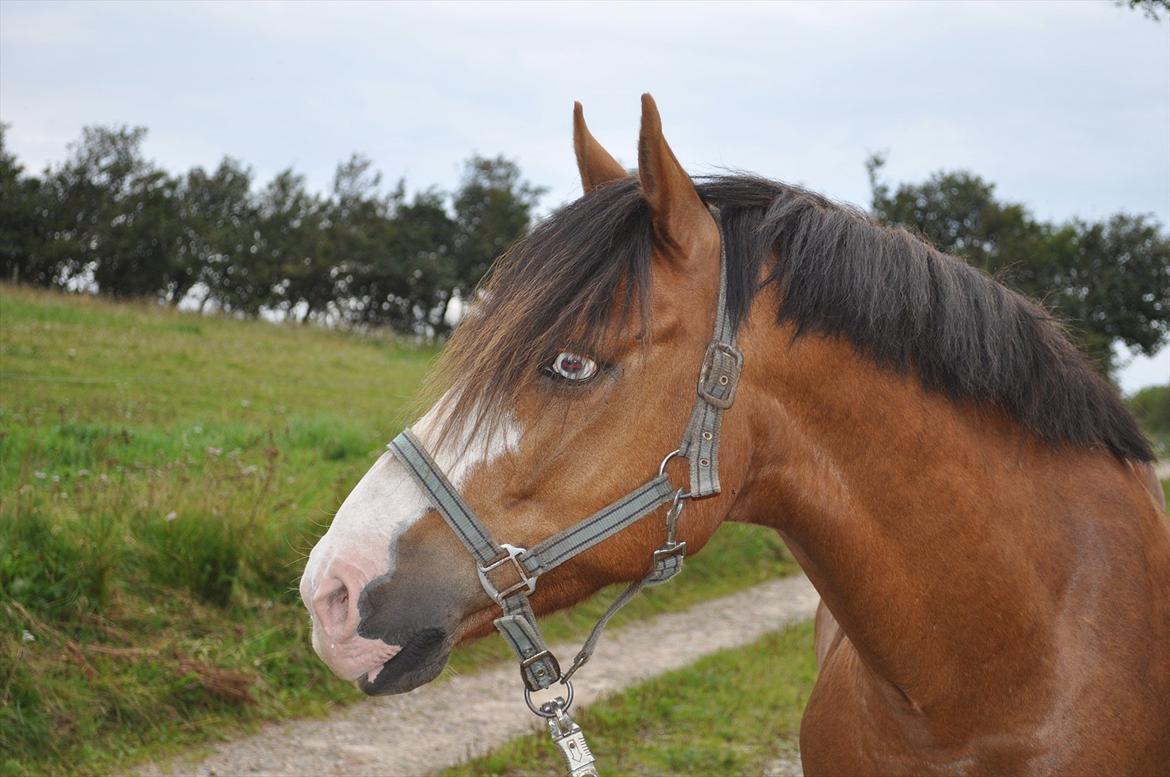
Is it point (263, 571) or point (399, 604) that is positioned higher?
point (399, 604)

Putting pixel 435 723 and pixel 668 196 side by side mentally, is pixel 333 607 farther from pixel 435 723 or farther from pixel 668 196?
pixel 435 723

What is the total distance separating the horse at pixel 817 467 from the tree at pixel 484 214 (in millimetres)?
28861

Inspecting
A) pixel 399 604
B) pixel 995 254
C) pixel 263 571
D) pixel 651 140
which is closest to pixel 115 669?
pixel 263 571

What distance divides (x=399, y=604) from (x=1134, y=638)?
5.30 feet

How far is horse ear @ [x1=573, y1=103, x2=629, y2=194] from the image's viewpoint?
2.19 m

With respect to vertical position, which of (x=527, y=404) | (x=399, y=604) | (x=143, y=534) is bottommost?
(x=143, y=534)

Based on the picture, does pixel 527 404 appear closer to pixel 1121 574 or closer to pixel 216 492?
pixel 1121 574

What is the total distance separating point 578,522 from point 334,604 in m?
0.49

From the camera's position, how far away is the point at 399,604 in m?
1.79

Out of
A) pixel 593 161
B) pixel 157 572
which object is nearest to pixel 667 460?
pixel 593 161

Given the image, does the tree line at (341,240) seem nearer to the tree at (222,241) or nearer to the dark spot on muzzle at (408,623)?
the tree at (222,241)

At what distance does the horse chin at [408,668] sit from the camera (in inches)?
71.0

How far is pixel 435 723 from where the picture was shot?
5207 millimetres

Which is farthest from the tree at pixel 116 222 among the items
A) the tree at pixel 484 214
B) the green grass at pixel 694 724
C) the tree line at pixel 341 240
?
the green grass at pixel 694 724
